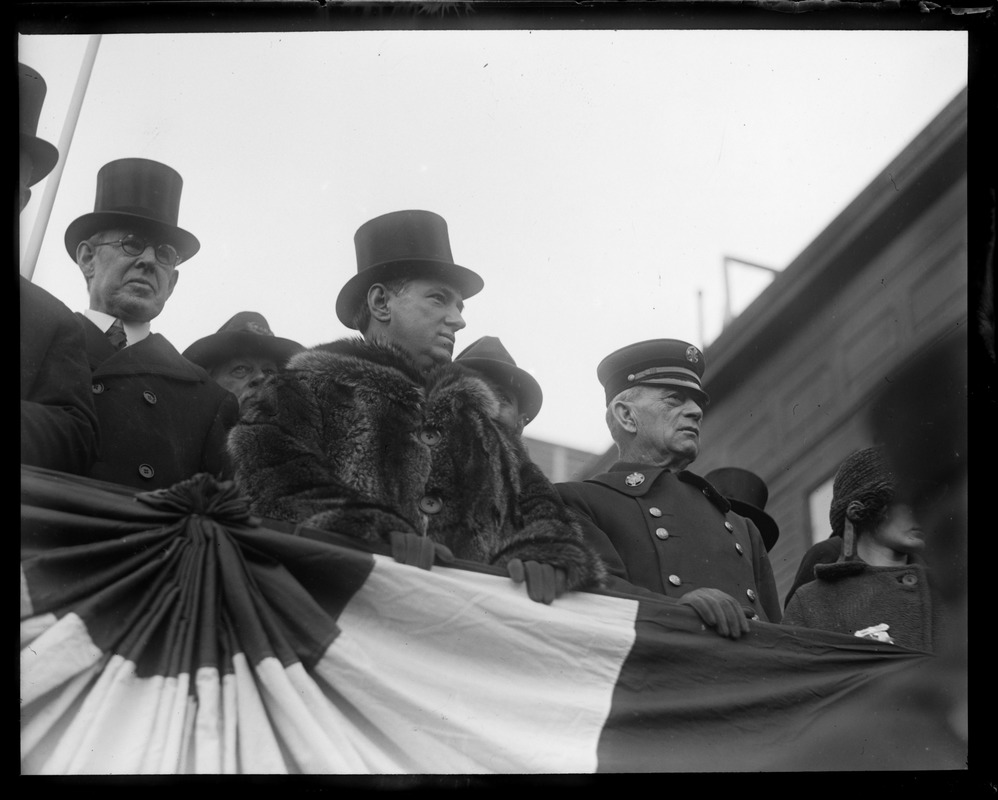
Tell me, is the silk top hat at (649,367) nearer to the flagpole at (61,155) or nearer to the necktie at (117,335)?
the necktie at (117,335)

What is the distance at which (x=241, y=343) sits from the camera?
966 cm

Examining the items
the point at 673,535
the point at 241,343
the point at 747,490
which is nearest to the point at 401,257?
the point at 241,343

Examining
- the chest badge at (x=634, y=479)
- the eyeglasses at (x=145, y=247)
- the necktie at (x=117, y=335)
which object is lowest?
the chest badge at (x=634, y=479)

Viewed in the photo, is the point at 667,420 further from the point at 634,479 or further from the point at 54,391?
the point at 54,391

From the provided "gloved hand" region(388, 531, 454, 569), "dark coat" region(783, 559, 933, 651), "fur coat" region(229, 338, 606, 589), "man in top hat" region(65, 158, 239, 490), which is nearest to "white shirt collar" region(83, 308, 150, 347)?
"man in top hat" region(65, 158, 239, 490)

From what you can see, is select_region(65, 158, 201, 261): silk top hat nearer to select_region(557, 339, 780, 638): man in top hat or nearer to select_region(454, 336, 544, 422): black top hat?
select_region(454, 336, 544, 422): black top hat

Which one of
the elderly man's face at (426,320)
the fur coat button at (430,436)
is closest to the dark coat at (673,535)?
the fur coat button at (430,436)

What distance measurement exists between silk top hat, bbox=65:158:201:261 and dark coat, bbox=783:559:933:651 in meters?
3.23

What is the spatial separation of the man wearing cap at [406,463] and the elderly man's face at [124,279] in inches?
32.6

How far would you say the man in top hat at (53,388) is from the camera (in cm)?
870

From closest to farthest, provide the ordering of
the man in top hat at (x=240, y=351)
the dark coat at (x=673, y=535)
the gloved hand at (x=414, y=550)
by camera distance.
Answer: the gloved hand at (x=414, y=550), the dark coat at (x=673, y=535), the man in top hat at (x=240, y=351)

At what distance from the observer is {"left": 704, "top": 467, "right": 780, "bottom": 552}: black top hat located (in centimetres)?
988

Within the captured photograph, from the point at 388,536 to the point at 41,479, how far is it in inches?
56.5
